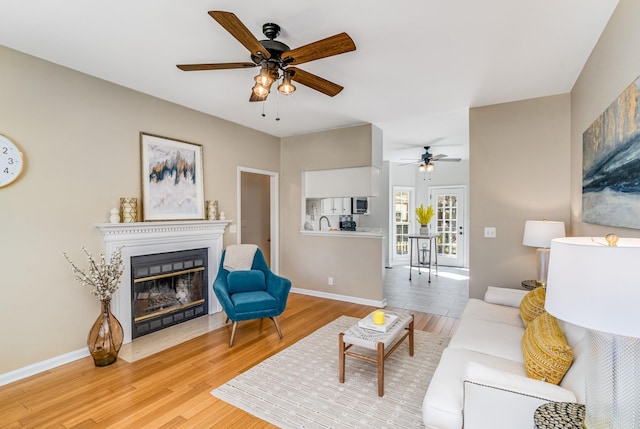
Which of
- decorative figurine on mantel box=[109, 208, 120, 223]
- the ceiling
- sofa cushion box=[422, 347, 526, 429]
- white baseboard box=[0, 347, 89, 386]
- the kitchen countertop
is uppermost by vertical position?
the ceiling

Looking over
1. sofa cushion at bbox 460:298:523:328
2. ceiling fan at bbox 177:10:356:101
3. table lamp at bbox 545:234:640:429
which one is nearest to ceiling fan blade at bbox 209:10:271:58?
ceiling fan at bbox 177:10:356:101

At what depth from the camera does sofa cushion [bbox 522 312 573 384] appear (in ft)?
5.31

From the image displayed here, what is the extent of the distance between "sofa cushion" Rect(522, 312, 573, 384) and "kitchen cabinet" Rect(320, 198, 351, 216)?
373cm

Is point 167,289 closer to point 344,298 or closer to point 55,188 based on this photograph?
point 55,188

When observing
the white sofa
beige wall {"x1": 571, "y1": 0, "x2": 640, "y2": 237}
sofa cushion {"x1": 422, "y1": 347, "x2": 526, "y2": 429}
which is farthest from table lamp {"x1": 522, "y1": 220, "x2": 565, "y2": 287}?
sofa cushion {"x1": 422, "y1": 347, "x2": 526, "y2": 429}

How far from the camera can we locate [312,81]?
2.53 meters

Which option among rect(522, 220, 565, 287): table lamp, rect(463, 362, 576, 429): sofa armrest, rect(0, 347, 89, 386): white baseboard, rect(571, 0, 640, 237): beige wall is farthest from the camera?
rect(522, 220, 565, 287): table lamp

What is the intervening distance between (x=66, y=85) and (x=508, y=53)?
391 cm

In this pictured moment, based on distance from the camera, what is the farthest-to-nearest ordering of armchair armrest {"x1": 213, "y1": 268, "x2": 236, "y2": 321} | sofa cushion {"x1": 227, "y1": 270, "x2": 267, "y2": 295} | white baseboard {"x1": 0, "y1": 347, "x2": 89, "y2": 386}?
sofa cushion {"x1": 227, "y1": 270, "x2": 267, "y2": 295} < armchair armrest {"x1": 213, "y1": 268, "x2": 236, "y2": 321} < white baseboard {"x1": 0, "y1": 347, "x2": 89, "y2": 386}

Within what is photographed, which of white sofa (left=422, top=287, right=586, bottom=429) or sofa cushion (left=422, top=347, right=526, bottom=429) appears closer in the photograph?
white sofa (left=422, top=287, right=586, bottom=429)

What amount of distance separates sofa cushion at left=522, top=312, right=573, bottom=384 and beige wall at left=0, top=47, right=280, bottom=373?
368 centimetres

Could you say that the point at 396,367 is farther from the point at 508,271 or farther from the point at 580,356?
the point at 508,271

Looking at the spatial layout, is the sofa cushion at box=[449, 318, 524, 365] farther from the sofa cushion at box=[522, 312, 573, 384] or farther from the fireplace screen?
the fireplace screen

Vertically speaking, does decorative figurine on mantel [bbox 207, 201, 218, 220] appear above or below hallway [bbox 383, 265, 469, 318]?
above
